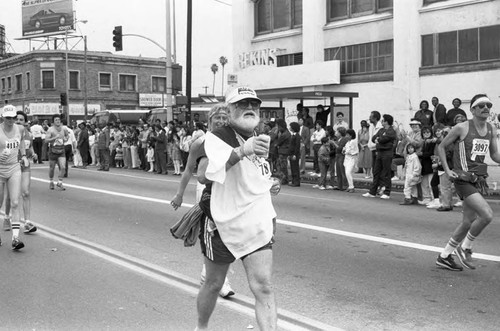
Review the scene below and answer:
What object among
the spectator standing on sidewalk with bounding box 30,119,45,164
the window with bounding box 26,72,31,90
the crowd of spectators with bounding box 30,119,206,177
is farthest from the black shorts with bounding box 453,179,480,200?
the window with bounding box 26,72,31,90

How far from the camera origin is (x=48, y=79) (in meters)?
54.6

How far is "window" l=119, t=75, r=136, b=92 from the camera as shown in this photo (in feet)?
193

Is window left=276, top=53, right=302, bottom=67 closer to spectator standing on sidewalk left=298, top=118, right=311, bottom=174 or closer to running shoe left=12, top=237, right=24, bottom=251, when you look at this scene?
spectator standing on sidewalk left=298, top=118, right=311, bottom=174

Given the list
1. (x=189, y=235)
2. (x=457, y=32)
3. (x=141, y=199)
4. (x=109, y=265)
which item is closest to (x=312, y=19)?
(x=457, y=32)

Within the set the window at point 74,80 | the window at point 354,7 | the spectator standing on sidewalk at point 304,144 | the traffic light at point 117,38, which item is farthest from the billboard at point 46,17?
the spectator standing on sidewalk at point 304,144

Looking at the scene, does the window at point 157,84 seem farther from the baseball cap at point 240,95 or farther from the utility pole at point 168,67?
the baseball cap at point 240,95

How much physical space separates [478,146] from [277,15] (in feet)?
94.3

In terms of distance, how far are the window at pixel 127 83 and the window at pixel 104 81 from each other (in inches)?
51.3

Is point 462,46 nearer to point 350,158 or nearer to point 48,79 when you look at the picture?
point 350,158

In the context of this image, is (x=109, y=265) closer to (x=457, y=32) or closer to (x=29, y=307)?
(x=29, y=307)

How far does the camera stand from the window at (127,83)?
5872 cm

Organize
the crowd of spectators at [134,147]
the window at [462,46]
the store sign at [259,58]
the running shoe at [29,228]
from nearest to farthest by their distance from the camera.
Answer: the running shoe at [29,228]
the crowd of spectators at [134,147]
the window at [462,46]
the store sign at [259,58]

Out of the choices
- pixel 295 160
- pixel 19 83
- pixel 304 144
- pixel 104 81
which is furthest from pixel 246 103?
pixel 19 83

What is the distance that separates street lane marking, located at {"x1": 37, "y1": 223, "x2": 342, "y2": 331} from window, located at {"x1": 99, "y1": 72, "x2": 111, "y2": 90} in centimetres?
4918
